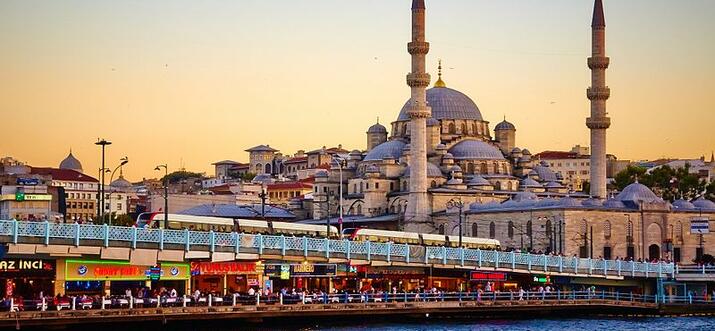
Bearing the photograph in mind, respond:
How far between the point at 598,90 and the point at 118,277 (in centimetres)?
5643

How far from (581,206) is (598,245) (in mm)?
2851

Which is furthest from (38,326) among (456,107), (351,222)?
(456,107)

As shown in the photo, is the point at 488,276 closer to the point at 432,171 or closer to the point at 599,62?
the point at 599,62

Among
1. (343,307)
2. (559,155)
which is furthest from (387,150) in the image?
(559,155)

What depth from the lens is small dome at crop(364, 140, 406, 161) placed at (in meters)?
115

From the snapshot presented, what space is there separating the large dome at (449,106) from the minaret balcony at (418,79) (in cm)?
2022

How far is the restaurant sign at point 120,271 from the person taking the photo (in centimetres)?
4656

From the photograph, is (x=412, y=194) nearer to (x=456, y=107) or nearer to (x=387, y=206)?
(x=387, y=206)

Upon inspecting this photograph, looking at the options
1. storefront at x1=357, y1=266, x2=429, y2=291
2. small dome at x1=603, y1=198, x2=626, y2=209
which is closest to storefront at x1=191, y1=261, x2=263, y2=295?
storefront at x1=357, y1=266, x2=429, y2=291

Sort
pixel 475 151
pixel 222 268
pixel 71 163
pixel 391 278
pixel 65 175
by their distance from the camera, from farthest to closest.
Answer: pixel 71 163
pixel 65 175
pixel 475 151
pixel 391 278
pixel 222 268

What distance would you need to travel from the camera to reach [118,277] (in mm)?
48000

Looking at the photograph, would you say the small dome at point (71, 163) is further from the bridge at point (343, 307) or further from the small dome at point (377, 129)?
the bridge at point (343, 307)

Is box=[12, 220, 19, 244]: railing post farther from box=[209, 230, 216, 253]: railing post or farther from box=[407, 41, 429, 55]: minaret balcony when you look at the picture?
box=[407, 41, 429, 55]: minaret balcony

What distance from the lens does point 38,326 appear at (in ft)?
140
